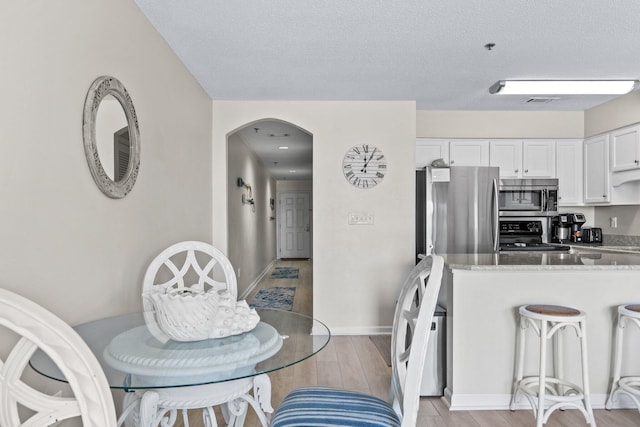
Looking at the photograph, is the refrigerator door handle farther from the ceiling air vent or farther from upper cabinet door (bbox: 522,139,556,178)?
the ceiling air vent

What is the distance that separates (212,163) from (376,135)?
1720 mm

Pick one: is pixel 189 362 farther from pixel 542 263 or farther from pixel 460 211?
pixel 460 211

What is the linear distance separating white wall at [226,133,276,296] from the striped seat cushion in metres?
2.96

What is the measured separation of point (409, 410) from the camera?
1330mm

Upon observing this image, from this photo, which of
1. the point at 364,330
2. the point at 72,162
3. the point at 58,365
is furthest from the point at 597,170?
the point at 58,365

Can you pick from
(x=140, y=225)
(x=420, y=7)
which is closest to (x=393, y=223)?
(x=420, y=7)

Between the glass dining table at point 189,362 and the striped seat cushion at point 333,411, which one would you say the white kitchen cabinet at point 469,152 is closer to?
the glass dining table at point 189,362

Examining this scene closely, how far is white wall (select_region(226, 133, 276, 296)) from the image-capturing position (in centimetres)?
514

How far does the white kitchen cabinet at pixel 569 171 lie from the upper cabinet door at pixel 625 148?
435 mm

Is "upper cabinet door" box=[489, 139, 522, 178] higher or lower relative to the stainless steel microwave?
higher

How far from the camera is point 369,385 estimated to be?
2926 millimetres

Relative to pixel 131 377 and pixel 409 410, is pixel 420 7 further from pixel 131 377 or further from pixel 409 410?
pixel 131 377

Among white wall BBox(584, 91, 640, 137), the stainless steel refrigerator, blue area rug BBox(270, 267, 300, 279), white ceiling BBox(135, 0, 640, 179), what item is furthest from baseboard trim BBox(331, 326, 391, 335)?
blue area rug BBox(270, 267, 300, 279)

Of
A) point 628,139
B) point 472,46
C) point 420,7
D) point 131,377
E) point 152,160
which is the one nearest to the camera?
point 131,377
